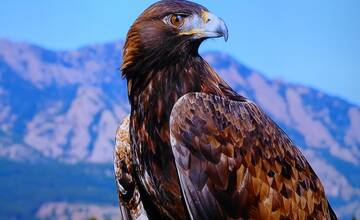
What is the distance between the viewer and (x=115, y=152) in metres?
6.77

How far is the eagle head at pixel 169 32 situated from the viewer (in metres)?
5.99

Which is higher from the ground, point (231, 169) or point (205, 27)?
point (205, 27)

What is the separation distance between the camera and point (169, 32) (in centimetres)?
602

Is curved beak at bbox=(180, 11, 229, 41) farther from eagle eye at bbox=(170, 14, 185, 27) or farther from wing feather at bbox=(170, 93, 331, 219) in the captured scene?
wing feather at bbox=(170, 93, 331, 219)

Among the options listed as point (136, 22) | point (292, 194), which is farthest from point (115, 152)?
point (292, 194)

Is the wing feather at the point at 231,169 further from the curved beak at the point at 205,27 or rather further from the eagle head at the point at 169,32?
the curved beak at the point at 205,27

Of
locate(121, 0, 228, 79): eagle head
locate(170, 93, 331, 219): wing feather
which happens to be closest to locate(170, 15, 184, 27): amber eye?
locate(121, 0, 228, 79): eagle head

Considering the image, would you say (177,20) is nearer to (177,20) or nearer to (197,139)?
(177,20)

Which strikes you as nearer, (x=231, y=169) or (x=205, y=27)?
(x=231, y=169)

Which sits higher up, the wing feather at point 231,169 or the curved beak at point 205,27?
the curved beak at point 205,27

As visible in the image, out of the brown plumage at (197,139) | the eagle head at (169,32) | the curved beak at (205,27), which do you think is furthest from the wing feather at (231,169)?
the curved beak at (205,27)

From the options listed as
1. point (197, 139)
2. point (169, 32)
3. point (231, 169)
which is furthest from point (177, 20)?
point (231, 169)

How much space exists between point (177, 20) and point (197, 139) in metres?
1.02

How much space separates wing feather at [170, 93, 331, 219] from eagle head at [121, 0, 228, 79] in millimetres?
473
